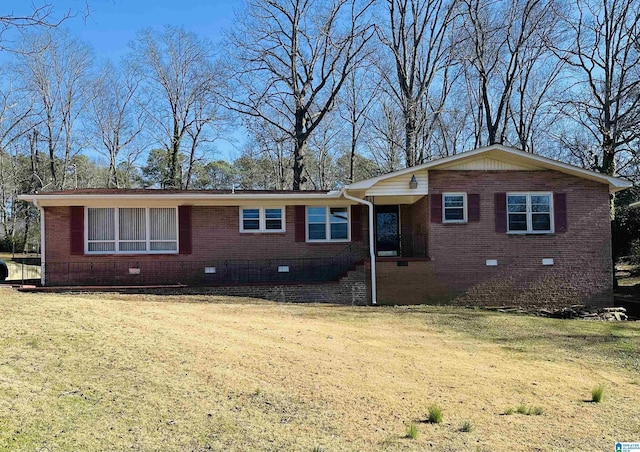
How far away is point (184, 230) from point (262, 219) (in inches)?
100.0

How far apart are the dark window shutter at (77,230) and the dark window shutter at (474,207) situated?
12070 mm

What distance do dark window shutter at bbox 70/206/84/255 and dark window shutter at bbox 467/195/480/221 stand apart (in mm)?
12070

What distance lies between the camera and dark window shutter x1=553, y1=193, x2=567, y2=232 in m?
15.4

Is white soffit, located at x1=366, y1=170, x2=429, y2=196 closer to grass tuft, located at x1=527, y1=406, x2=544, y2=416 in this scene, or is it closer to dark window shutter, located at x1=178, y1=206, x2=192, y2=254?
dark window shutter, located at x1=178, y1=206, x2=192, y2=254

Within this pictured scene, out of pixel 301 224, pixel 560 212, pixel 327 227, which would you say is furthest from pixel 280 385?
pixel 560 212

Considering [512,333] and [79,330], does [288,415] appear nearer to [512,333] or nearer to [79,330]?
[79,330]

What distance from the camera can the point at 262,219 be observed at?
16.8 metres

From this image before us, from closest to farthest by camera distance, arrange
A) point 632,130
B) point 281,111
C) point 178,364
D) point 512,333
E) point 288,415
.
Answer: point 288,415 → point 178,364 → point 512,333 → point 632,130 → point 281,111

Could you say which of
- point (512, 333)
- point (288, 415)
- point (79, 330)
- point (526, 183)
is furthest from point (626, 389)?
point (526, 183)

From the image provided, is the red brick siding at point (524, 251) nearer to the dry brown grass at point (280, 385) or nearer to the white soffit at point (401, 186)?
the white soffit at point (401, 186)

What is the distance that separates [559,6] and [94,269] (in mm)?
24696

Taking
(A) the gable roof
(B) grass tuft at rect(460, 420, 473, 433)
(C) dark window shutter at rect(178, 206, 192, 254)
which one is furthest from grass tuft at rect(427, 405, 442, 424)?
(C) dark window shutter at rect(178, 206, 192, 254)

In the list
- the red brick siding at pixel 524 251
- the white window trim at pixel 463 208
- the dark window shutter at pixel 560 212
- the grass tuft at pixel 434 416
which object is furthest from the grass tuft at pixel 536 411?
the dark window shutter at pixel 560 212

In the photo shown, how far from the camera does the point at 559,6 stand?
2539 centimetres
